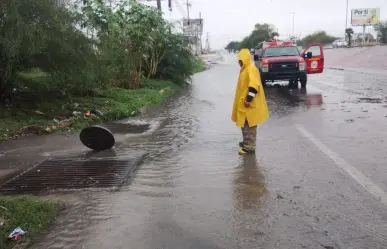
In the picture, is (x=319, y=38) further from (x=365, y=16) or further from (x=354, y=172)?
(x=354, y=172)

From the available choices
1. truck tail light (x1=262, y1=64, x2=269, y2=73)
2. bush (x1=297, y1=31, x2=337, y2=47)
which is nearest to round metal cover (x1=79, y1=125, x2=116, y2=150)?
truck tail light (x1=262, y1=64, x2=269, y2=73)

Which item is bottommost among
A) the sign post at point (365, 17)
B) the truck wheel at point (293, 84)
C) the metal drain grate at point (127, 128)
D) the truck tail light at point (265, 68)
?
the truck wheel at point (293, 84)

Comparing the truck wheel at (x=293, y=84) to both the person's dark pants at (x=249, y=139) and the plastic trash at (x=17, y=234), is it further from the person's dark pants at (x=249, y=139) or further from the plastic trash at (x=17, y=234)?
the plastic trash at (x=17, y=234)

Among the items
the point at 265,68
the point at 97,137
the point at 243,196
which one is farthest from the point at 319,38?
the point at 243,196

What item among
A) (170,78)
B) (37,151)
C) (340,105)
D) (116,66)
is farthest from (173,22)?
(37,151)

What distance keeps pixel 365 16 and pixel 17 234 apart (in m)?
88.5

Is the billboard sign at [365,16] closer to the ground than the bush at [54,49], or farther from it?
farther from it

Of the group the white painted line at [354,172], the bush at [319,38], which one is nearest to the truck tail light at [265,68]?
the white painted line at [354,172]

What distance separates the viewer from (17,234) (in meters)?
3.88

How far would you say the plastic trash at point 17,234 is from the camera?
3.84 meters

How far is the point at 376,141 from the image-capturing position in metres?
7.37

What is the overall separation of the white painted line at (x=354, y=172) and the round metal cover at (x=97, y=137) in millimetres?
3528

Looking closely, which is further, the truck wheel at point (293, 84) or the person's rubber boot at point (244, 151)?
the truck wheel at point (293, 84)

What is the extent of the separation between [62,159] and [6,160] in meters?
0.90
